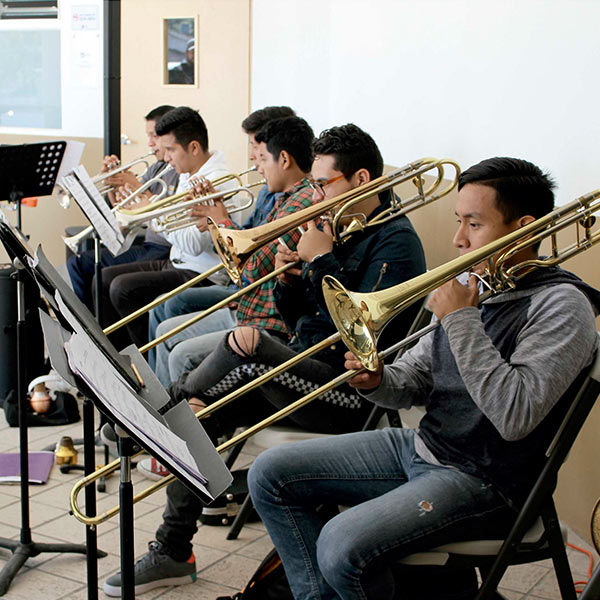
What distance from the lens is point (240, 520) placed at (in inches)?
92.2

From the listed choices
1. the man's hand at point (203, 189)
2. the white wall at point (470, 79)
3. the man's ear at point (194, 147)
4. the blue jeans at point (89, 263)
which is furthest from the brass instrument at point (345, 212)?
the blue jeans at point (89, 263)

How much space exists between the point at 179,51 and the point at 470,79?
3.57 meters

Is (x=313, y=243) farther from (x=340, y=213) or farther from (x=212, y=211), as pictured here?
(x=212, y=211)

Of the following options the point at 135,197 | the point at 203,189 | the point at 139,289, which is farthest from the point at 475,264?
the point at 135,197

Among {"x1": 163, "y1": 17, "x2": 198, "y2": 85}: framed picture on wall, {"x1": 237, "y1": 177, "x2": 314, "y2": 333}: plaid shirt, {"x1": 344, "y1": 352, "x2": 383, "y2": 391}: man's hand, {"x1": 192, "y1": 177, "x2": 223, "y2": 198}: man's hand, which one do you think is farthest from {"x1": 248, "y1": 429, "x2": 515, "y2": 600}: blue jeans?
{"x1": 163, "y1": 17, "x2": 198, "y2": 85}: framed picture on wall

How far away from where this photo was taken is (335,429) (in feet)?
6.81

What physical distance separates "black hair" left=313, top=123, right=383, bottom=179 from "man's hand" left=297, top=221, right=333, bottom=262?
0.82ft

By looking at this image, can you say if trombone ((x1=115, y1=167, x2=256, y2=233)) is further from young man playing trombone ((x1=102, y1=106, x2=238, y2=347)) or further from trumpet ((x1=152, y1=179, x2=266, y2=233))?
young man playing trombone ((x1=102, y1=106, x2=238, y2=347))

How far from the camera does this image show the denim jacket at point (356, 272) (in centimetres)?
210

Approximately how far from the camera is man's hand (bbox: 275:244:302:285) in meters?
2.25

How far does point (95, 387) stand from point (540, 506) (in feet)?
2.83

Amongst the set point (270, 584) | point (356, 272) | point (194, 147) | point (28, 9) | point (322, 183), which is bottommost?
point (270, 584)

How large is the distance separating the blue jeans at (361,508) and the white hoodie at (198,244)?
169 cm

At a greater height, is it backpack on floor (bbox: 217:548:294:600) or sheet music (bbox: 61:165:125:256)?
sheet music (bbox: 61:165:125:256)
